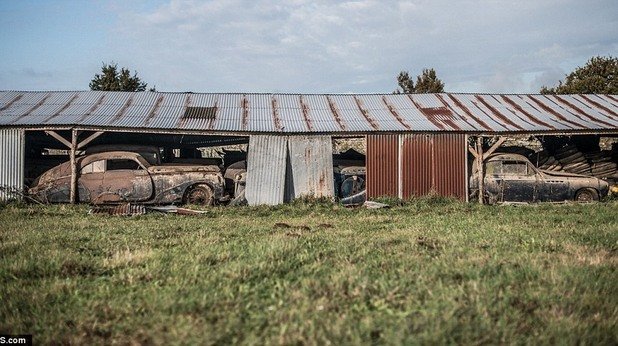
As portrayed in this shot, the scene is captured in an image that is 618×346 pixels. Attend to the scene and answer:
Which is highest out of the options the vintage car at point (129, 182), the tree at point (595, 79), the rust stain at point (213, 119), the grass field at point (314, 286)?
the tree at point (595, 79)

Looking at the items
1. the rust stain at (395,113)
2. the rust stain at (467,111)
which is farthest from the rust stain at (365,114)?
the rust stain at (467,111)

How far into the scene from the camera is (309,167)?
15367 mm

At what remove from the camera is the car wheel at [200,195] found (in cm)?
1494

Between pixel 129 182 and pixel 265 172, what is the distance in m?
3.87

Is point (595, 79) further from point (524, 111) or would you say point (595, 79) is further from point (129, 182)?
point (129, 182)

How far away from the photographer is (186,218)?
37.7 ft

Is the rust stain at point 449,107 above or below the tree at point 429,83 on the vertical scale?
below

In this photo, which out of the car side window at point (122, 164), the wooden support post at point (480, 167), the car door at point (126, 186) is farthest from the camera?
the wooden support post at point (480, 167)

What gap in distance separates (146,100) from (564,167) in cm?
1471

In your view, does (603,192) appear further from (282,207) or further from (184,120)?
(184,120)

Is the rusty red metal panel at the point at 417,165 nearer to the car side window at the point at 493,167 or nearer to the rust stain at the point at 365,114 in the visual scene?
the rust stain at the point at 365,114

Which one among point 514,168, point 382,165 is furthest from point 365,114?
point 514,168

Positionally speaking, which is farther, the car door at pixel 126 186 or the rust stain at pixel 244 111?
the rust stain at pixel 244 111

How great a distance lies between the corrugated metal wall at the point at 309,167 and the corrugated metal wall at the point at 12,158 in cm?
771
